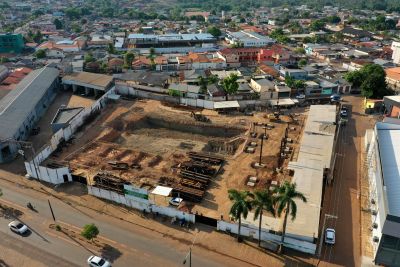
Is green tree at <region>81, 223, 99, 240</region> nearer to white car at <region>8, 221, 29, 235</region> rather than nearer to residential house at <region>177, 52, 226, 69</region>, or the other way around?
white car at <region>8, 221, 29, 235</region>

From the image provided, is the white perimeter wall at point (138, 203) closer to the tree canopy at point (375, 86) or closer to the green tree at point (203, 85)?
the green tree at point (203, 85)

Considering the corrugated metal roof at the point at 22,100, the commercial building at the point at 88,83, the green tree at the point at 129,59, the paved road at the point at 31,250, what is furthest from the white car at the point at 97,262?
the green tree at the point at 129,59

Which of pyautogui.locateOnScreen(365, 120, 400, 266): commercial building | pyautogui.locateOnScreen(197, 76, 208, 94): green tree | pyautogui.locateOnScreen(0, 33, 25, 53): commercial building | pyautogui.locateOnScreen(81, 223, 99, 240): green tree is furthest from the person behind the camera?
pyautogui.locateOnScreen(0, 33, 25, 53): commercial building

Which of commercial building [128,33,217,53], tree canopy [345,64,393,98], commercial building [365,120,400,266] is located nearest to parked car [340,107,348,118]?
tree canopy [345,64,393,98]

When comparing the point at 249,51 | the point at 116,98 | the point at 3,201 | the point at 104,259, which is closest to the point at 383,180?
the point at 104,259

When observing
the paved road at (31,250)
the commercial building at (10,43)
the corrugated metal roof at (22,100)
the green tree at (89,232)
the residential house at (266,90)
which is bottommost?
the paved road at (31,250)

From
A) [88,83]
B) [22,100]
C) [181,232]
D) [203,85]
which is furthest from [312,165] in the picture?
[22,100]

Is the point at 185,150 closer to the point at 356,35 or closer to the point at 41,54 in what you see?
the point at 41,54
